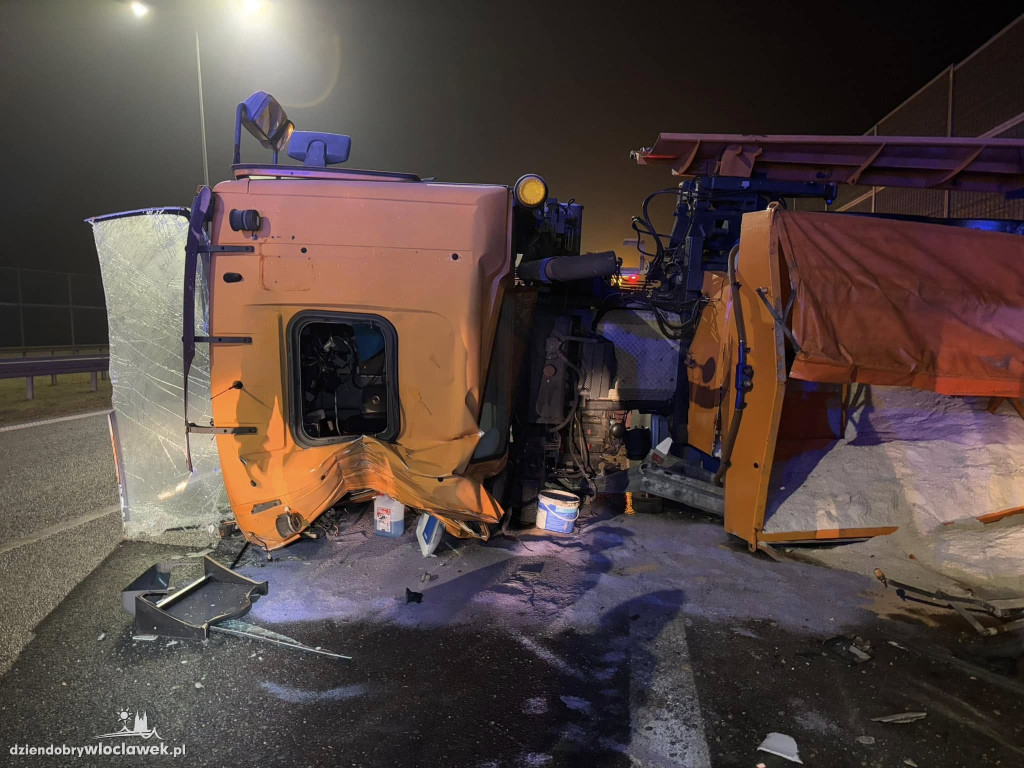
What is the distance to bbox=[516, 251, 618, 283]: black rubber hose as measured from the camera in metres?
3.76

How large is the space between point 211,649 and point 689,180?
5.65m

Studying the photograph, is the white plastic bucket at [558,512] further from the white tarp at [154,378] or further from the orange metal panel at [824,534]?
the white tarp at [154,378]

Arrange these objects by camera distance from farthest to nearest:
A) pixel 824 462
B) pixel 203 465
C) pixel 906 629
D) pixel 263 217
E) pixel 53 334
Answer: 1. pixel 53 334
2. pixel 824 462
3. pixel 203 465
4. pixel 263 217
5. pixel 906 629

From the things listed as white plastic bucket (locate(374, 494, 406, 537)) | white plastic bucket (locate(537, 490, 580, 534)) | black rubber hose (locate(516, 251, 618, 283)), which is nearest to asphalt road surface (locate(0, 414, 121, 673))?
white plastic bucket (locate(374, 494, 406, 537))

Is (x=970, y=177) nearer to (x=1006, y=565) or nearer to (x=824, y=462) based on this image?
(x=824, y=462)

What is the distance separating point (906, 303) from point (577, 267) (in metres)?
2.18

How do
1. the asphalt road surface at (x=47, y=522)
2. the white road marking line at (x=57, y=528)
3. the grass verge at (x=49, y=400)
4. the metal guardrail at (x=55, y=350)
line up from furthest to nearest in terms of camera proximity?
the metal guardrail at (x=55, y=350) < the grass verge at (x=49, y=400) < the white road marking line at (x=57, y=528) < the asphalt road surface at (x=47, y=522)

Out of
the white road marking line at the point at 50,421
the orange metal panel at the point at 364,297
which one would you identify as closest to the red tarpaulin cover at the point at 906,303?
the orange metal panel at the point at 364,297

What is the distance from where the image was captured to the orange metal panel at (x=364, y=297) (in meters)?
3.55

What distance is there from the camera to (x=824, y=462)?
4.73 metres

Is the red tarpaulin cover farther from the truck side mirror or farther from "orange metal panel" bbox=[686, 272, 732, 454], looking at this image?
the truck side mirror

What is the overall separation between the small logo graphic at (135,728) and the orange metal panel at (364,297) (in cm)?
150

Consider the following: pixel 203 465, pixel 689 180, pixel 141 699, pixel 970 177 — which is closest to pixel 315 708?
pixel 141 699

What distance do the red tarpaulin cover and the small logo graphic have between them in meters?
3.84
